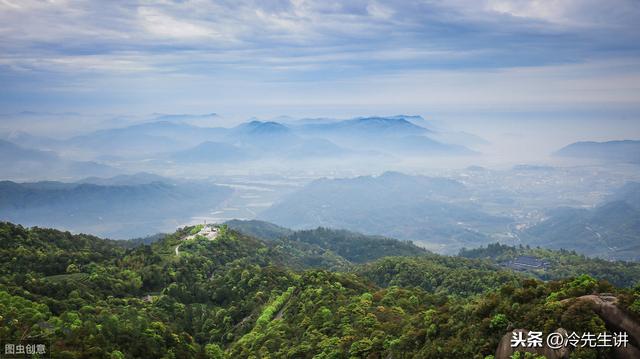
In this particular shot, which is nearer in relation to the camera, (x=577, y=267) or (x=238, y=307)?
(x=238, y=307)

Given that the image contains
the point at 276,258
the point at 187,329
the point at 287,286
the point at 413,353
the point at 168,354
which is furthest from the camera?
the point at 276,258

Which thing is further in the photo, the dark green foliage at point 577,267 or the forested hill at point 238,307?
the dark green foliage at point 577,267

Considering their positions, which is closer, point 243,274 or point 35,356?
point 35,356

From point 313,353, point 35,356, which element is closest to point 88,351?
point 35,356

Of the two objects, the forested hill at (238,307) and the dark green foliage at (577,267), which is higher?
the forested hill at (238,307)

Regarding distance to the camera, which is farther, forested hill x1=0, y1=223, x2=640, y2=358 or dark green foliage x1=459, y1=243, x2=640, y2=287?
dark green foliage x1=459, y1=243, x2=640, y2=287

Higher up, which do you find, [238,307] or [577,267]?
[238,307]

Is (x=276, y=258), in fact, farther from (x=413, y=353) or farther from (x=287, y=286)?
(x=413, y=353)

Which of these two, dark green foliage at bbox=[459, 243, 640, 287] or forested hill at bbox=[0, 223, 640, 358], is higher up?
forested hill at bbox=[0, 223, 640, 358]
